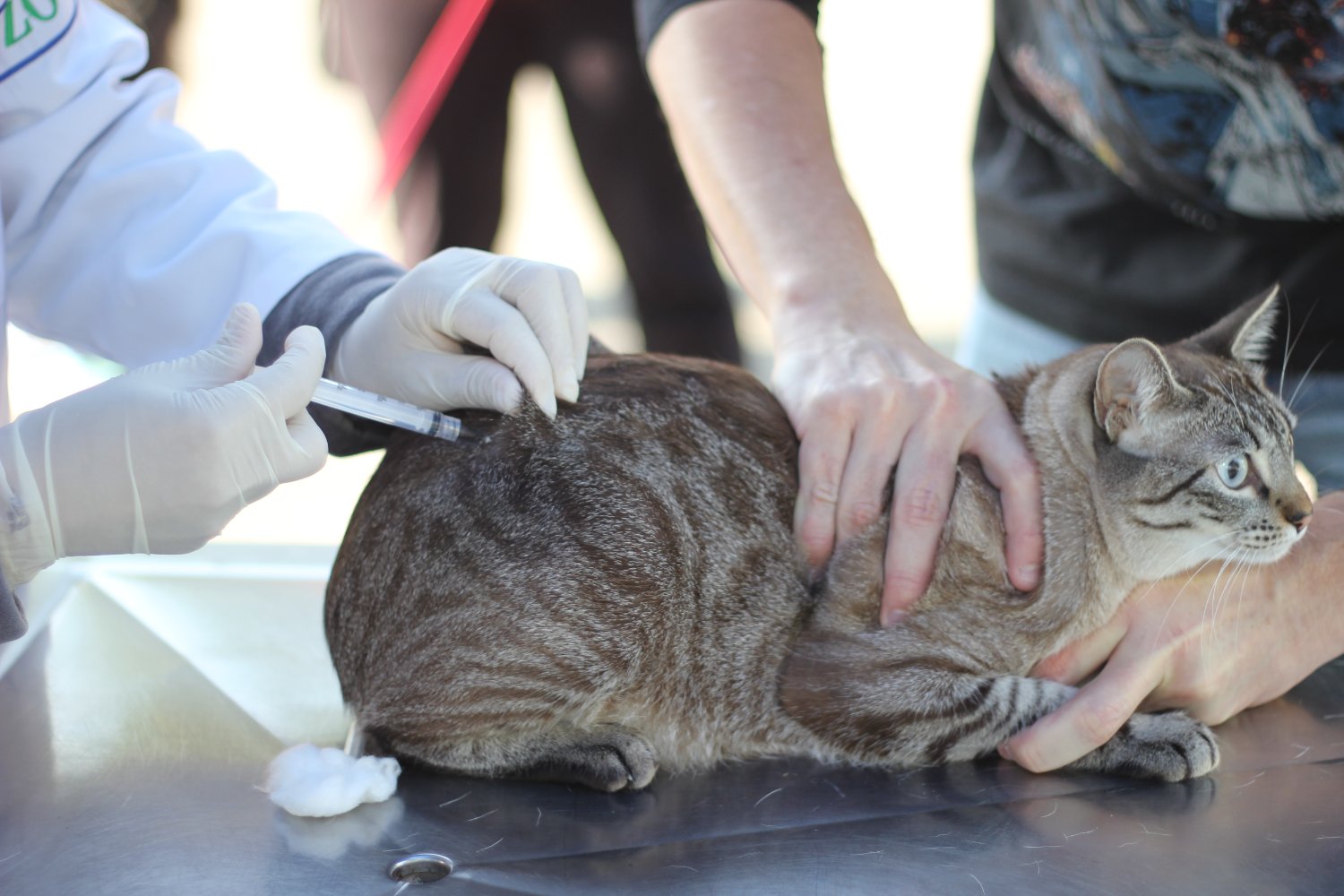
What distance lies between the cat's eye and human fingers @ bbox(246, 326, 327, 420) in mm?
1242

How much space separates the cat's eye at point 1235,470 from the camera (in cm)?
165

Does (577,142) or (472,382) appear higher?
(577,142)

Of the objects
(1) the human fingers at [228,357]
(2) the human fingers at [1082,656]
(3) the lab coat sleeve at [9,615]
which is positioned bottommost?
(2) the human fingers at [1082,656]

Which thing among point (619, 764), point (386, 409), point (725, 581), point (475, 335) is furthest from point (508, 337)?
point (619, 764)

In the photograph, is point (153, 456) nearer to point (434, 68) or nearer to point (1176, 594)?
point (1176, 594)

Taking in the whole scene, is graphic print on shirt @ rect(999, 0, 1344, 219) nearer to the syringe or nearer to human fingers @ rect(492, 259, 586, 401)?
human fingers @ rect(492, 259, 586, 401)

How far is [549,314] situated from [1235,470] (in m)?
1.00

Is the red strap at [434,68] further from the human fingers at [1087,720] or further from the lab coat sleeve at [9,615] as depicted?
the human fingers at [1087,720]

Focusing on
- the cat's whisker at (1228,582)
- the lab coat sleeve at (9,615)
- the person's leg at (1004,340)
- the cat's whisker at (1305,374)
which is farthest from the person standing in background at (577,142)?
the lab coat sleeve at (9,615)

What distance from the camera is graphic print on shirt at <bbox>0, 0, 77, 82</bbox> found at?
1.50 m

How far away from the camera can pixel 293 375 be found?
1306mm

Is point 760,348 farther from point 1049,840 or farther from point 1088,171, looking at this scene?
point 1049,840

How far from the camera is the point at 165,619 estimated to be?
201 cm

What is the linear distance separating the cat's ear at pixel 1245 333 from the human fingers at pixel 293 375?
136cm
